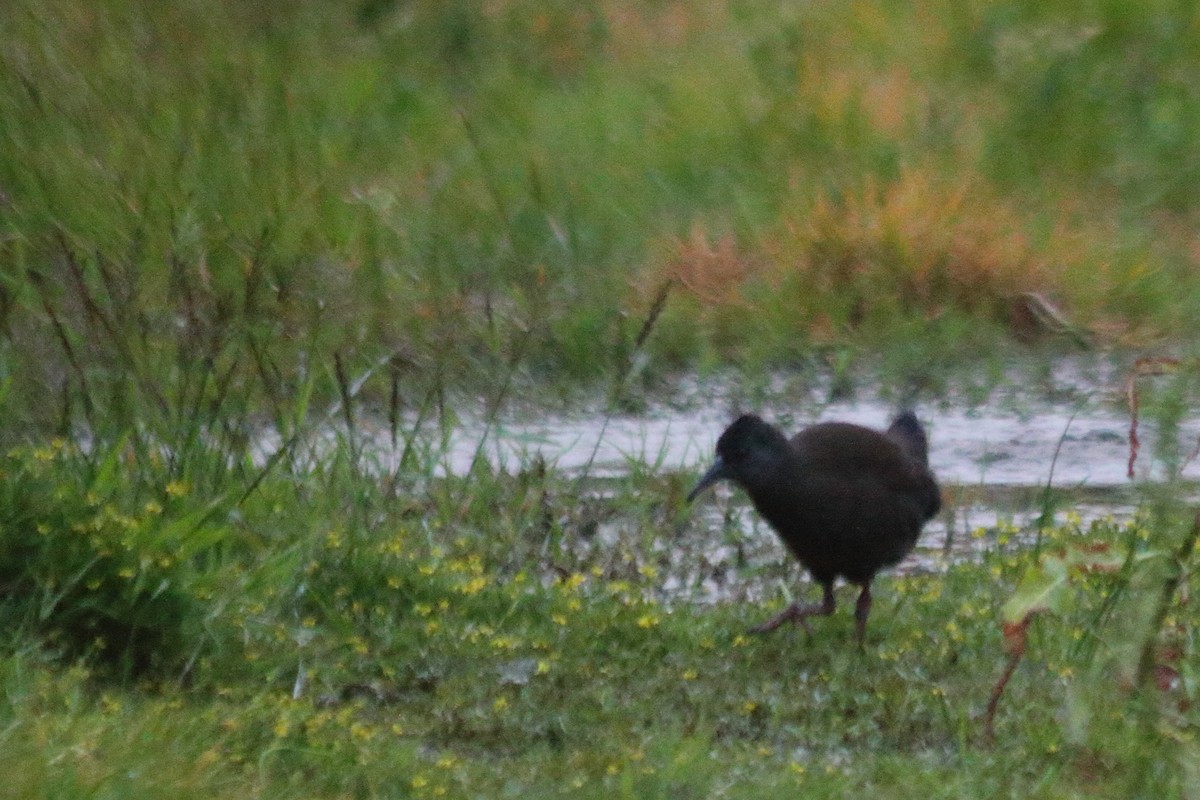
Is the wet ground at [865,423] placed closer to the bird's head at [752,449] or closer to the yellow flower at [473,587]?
the bird's head at [752,449]

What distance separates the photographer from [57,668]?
201 inches

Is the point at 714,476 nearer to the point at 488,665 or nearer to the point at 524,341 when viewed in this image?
the point at 524,341

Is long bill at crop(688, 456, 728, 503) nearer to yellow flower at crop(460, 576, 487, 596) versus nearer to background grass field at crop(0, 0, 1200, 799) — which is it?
background grass field at crop(0, 0, 1200, 799)

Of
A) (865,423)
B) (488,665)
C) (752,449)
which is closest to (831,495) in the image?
→ (752,449)

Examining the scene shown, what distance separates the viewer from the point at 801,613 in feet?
19.9

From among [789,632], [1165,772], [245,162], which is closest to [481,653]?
[789,632]

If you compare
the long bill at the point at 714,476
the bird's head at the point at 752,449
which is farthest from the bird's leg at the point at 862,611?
the long bill at the point at 714,476

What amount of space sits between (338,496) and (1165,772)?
9.27 feet

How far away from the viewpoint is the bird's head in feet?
20.7

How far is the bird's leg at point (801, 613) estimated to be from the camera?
237 inches

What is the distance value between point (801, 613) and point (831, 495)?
1.18 feet

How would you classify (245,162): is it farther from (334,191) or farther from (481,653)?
(481,653)

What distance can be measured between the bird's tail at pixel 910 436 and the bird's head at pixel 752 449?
532 mm

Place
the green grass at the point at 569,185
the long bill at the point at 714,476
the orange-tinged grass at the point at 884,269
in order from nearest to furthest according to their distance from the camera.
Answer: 1. the long bill at the point at 714,476
2. the green grass at the point at 569,185
3. the orange-tinged grass at the point at 884,269
